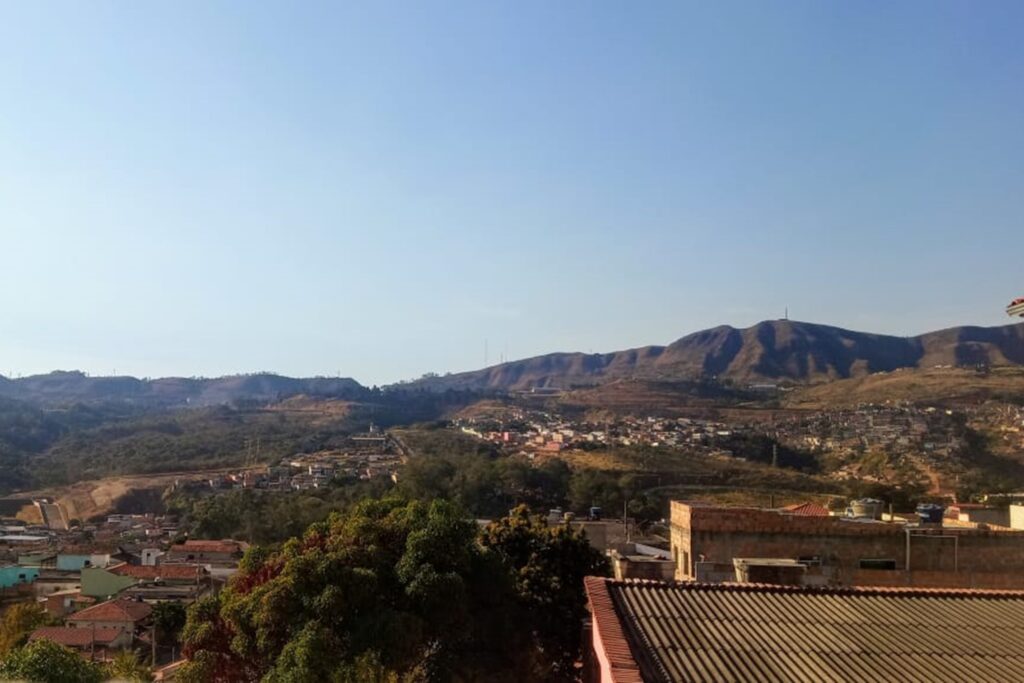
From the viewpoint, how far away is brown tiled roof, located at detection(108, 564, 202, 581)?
37.1 meters

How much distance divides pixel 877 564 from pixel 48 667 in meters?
12.0

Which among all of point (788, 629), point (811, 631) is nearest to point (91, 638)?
point (788, 629)

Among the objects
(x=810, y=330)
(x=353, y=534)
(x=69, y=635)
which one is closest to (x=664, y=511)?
(x=69, y=635)

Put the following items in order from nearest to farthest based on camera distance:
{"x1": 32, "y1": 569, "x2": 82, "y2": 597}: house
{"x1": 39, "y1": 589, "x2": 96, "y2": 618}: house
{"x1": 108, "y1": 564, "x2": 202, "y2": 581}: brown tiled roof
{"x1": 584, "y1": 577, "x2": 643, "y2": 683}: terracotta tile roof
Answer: {"x1": 584, "y1": 577, "x2": 643, "y2": 683}: terracotta tile roof
{"x1": 39, "y1": 589, "x2": 96, "y2": 618}: house
{"x1": 108, "y1": 564, "x2": 202, "y2": 581}: brown tiled roof
{"x1": 32, "y1": 569, "x2": 82, "y2": 597}: house

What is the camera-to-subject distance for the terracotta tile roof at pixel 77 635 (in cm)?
2591

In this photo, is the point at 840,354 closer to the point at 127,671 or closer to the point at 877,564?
the point at 877,564

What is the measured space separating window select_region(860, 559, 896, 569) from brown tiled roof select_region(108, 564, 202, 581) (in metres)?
29.6

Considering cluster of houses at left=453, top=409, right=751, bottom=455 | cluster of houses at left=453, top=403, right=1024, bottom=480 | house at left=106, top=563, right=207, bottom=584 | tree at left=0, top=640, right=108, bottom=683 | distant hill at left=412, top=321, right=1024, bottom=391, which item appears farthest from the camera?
distant hill at left=412, top=321, right=1024, bottom=391

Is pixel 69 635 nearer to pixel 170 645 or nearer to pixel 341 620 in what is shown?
pixel 170 645

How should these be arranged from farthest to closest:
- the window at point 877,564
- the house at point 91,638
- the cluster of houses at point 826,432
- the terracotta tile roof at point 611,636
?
the cluster of houses at point 826,432, the house at point 91,638, the window at point 877,564, the terracotta tile roof at point 611,636

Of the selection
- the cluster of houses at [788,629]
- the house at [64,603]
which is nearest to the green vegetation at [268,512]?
the house at [64,603]

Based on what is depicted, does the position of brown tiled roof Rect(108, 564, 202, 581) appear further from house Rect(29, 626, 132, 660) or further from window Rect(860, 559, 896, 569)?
window Rect(860, 559, 896, 569)

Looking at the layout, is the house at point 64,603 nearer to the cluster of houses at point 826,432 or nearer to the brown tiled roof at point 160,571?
the brown tiled roof at point 160,571

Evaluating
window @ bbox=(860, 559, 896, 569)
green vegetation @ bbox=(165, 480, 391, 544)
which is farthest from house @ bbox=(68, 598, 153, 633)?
window @ bbox=(860, 559, 896, 569)
